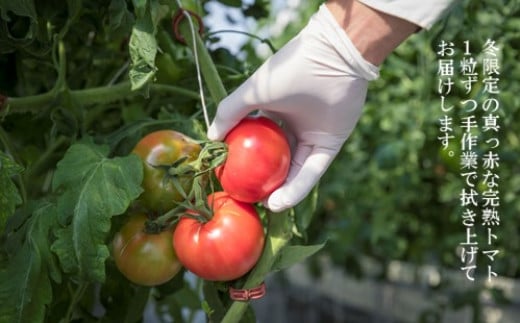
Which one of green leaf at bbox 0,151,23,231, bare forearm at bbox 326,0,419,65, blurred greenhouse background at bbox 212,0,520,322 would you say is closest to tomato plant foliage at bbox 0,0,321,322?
green leaf at bbox 0,151,23,231

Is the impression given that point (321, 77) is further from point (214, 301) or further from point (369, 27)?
point (214, 301)

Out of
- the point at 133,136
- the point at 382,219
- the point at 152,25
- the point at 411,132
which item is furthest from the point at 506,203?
the point at 152,25

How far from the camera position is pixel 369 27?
83 centimetres

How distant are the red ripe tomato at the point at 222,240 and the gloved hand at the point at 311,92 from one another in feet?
0.11

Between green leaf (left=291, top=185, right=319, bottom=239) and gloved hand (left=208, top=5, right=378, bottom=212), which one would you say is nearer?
gloved hand (left=208, top=5, right=378, bottom=212)

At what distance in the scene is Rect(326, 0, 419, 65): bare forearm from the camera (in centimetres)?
83

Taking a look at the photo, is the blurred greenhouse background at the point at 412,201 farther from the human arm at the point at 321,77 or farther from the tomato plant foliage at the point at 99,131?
the human arm at the point at 321,77

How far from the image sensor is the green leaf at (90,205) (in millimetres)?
808

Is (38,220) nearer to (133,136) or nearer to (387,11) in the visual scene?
(133,136)

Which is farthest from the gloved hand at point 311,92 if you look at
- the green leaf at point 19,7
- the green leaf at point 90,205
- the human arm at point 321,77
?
the green leaf at point 19,7

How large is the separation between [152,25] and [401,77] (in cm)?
139

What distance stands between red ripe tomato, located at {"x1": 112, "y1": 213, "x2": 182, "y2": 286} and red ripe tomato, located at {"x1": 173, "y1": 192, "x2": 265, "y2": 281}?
0.03 m

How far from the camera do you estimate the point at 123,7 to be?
0.88 metres

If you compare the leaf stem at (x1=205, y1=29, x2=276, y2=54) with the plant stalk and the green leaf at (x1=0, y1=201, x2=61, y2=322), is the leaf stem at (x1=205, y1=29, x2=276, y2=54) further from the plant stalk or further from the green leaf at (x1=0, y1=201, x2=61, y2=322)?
the green leaf at (x1=0, y1=201, x2=61, y2=322)
